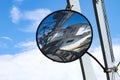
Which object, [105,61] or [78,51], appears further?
Result: [105,61]

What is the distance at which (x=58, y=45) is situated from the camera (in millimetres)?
2574

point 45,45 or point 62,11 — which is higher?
point 62,11

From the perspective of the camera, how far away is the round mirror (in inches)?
101

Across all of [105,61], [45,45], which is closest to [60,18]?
[45,45]

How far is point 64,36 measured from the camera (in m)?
2.56

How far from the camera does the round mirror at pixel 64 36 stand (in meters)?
2.56

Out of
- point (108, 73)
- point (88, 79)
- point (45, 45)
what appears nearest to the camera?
point (45, 45)

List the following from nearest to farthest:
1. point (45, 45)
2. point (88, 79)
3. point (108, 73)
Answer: point (45, 45) < point (108, 73) < point (88, 79)

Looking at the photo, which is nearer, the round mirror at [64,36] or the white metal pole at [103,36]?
the round mirror at [64,36]

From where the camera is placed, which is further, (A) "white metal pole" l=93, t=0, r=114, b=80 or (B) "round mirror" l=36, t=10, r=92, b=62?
(A) "white metal pole" l=93, t=0, r=114, b=80

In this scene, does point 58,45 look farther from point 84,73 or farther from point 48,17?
point 84,73

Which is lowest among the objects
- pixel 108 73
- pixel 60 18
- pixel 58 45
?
pixel 108 73

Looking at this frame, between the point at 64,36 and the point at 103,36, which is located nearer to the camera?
the point at 64,36

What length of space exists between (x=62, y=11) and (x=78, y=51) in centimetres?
31
